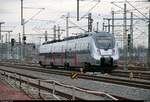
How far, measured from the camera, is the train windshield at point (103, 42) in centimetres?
4350

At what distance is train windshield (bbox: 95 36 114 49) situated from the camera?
143 ft

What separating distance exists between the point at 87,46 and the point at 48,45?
22.3m

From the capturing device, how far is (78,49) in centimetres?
4803

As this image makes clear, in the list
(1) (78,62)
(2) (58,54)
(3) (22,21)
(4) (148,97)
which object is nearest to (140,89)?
(4) (148,97)

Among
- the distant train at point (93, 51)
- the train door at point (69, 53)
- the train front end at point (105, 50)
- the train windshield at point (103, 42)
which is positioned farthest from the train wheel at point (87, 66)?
the train door at point (69, 53)

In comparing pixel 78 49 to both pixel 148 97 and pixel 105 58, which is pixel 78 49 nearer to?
pixel 105 58

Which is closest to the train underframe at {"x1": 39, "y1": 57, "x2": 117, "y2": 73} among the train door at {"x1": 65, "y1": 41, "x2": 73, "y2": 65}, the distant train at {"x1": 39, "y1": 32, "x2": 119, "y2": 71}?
the distant train at {"x1": 39, "y1": 32, "x2": 119, "y2": 71}

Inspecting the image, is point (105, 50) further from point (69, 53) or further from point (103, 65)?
point (69, 53)

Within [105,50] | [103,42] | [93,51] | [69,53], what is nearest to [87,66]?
[93,51]

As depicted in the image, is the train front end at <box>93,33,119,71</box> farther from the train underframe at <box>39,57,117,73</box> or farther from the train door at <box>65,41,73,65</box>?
the train door at <box>65,41,73,65</box>

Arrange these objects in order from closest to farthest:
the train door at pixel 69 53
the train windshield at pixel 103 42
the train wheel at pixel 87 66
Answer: the train windshield at pixel 103 42 < the train wheel at pixel 87 66 < the train door at pixel 69 53

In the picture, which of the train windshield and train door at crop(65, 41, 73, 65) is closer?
the train windshield

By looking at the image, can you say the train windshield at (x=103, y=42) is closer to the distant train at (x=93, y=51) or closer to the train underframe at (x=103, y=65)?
the distant train at (x=93, y=51)

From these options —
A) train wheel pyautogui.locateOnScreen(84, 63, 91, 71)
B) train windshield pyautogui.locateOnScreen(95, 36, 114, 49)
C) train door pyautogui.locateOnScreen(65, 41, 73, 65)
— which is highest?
train windshield pyautogui.locateOnScreen(95, 36, 114, 49)
